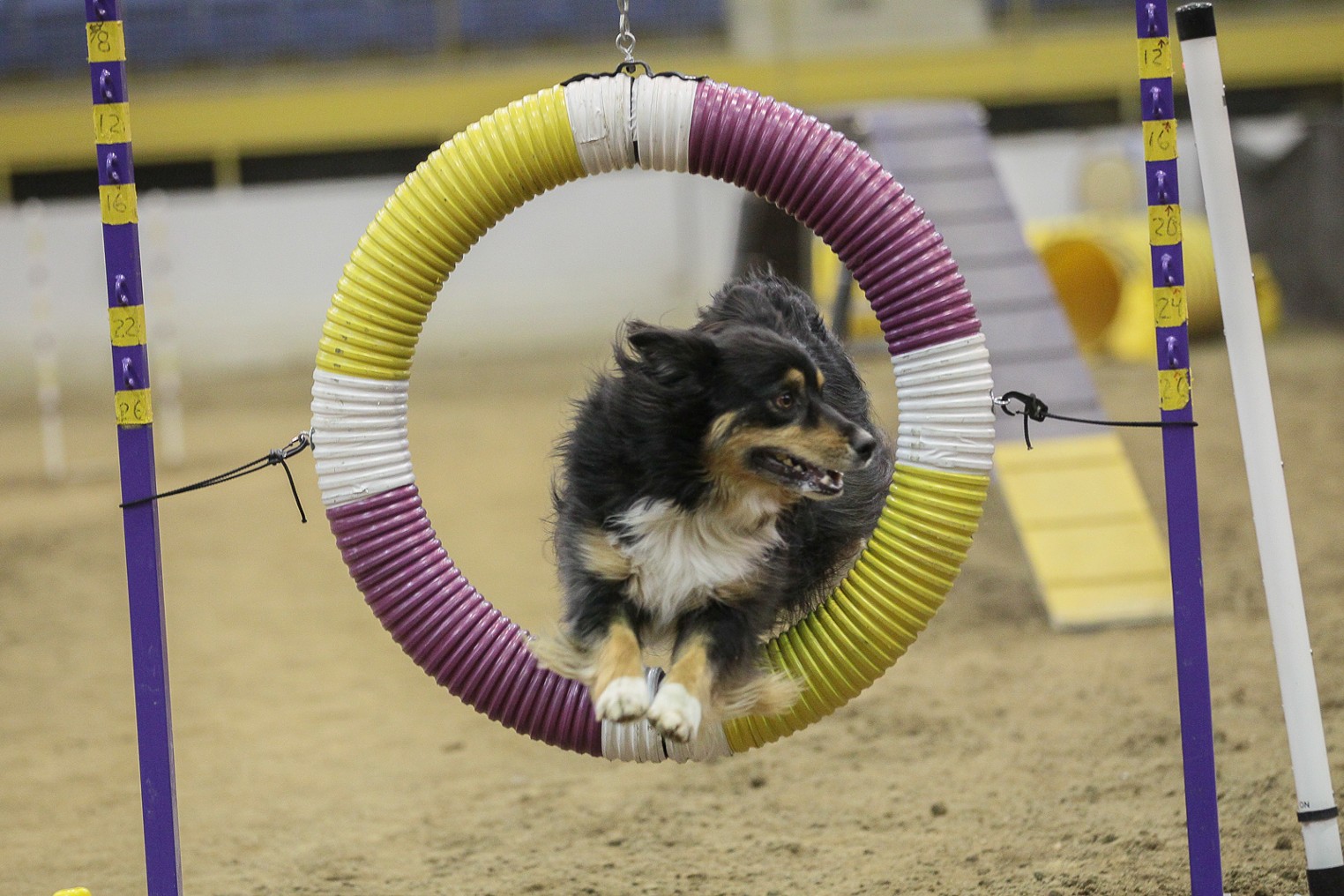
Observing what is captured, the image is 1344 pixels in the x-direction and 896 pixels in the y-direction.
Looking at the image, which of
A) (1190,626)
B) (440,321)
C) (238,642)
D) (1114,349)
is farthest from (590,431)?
(440,321)

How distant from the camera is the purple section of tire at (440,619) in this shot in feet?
9.34

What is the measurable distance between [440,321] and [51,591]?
8.84 m

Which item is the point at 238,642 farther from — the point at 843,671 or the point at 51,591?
the point at 843,671

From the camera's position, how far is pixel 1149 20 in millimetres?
2895

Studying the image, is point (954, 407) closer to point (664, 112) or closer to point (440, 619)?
point (664, 112)

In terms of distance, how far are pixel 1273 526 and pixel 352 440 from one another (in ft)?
6.45

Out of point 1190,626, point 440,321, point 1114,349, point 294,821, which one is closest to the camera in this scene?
point 1190,626

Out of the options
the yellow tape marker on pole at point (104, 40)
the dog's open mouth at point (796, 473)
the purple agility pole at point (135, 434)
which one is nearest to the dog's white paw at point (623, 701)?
the dog's open mouth at point (796, 473)

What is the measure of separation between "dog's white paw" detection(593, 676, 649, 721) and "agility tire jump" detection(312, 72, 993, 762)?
296 millimetres

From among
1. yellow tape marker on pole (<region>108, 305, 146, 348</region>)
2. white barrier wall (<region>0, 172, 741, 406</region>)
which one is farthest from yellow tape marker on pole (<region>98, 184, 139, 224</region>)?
white barrier wall (<region>0, 172, 741, 406</region>)

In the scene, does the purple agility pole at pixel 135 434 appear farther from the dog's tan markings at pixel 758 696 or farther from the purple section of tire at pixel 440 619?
the dog's tan markings at pixel 758 696

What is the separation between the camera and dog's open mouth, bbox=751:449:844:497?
2.65m

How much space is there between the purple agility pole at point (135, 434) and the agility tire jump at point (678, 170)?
0.41m

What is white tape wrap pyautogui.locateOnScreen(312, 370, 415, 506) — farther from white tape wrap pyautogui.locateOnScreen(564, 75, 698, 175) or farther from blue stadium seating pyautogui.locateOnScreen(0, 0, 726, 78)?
blue stadium seating pyautogui.locateOnScreen(0, 0, 726, 78)
